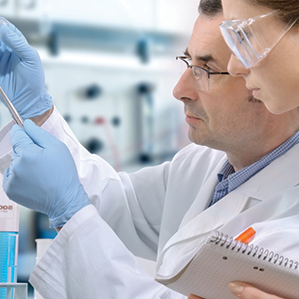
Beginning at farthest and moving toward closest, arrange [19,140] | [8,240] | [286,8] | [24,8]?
1. [24,8]
2. [8,240]
3. [19,140]
4. [286,8]

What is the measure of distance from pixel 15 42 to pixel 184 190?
73 centimetres

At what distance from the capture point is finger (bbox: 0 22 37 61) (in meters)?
1.07

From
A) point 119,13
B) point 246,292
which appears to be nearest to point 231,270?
point 246,292

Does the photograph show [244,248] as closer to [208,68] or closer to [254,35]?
[254,35]

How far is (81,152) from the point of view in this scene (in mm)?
1314

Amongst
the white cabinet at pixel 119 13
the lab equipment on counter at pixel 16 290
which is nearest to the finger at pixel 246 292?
the lab equipment on counter at pixel 16 290

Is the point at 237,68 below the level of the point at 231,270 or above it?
above

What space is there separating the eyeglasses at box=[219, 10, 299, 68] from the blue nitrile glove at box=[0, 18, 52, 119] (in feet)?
2.17

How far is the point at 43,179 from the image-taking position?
3.05 ft

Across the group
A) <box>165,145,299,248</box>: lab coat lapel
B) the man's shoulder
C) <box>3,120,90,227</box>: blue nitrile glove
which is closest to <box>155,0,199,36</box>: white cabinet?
the man's shoulder

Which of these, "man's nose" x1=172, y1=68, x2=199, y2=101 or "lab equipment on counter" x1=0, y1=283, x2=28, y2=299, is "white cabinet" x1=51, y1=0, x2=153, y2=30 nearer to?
"man's nose" x1=172, y1=68, x2=199, y2=101

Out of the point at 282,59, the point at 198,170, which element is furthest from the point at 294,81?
the point at 198,170

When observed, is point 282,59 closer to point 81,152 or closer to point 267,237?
point 267,237

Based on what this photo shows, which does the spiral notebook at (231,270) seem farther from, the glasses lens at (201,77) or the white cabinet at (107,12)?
the white cabinet at (107,12)
